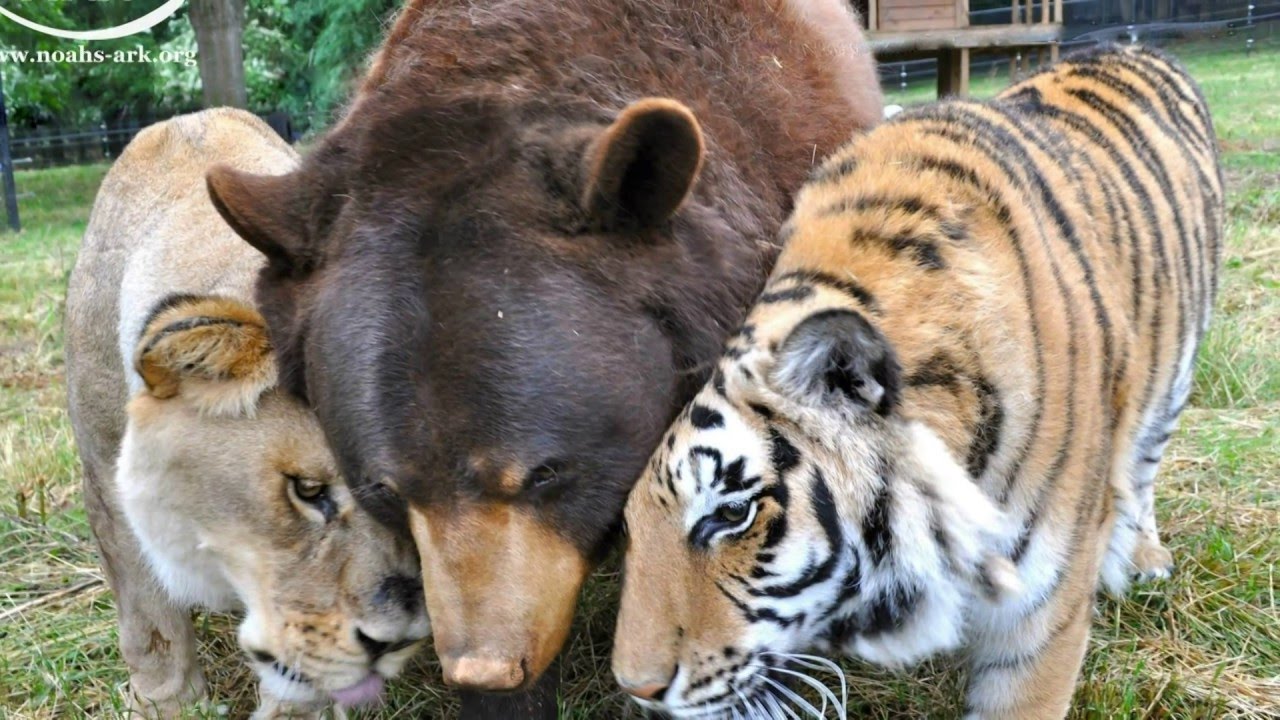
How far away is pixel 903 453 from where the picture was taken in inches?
94.2

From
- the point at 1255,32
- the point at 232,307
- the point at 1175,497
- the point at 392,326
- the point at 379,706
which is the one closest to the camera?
the point at 392,326

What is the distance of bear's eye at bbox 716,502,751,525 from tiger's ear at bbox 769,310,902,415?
24cm

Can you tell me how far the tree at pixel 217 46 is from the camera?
12312mm

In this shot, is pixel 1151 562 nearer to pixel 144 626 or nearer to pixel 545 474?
pixel 545 474

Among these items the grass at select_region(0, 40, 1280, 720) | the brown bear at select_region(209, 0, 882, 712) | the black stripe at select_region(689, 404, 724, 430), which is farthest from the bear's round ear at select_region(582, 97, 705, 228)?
the grass at select_region(0, 40, 1280, 720)

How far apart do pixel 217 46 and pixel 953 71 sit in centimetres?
926

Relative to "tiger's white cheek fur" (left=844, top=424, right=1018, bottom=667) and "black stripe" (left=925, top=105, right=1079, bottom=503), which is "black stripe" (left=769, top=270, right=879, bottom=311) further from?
"black stripe" (left=925, top=105, right=1079, bottom=503)

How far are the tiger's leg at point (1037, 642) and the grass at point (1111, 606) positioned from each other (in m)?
0.42

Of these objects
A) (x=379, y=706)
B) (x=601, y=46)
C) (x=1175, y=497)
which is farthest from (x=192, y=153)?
(x=1175, y=497)

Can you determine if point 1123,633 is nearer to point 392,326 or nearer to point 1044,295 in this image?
point 1044,295

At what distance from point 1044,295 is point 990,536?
58 cm

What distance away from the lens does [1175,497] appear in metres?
4.59

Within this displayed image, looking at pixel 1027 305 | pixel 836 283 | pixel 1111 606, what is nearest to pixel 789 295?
pixel 836 283

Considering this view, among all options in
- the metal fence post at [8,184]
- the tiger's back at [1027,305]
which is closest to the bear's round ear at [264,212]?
the tiger's back at [1027,305]
